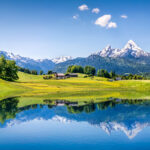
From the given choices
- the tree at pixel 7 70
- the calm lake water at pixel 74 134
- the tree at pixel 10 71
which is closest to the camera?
the calm lake water at pixel 74 134

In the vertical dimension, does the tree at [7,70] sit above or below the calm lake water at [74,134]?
above

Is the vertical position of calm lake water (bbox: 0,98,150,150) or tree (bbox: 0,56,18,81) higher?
tree (bbox: 0,56,18,81)

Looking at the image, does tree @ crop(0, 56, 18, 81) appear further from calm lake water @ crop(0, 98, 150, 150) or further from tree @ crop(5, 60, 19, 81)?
calm lake water @ crop(0, 98, 150, 150)

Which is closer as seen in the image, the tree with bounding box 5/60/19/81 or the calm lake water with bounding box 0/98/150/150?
the calm lake water with bounding box 0/98/150/150

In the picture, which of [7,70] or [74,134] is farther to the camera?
[7,70]

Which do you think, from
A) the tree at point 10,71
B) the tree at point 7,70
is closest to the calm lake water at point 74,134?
the tree at point 7,70

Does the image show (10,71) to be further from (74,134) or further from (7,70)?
(74,134)

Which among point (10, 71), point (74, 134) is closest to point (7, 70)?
point (10, 71)

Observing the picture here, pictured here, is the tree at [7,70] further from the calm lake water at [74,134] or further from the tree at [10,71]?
the calm lake water at [74,134]

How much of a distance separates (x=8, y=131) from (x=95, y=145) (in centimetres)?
1486

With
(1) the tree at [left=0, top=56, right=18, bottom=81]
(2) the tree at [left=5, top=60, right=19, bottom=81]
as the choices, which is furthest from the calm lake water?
(2) the tree at [left=5, top=60, right=19, bottom=81]

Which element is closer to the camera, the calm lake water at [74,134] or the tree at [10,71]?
the calm lake water at [74,134]

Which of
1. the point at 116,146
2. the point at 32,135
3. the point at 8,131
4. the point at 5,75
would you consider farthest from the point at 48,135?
the point at 5,75

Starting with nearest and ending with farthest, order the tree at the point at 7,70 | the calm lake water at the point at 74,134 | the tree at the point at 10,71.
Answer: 1. the calm lake water at the point at 74,134
2. the tree at the point at 7,70
3. the tree at the point at 10,71
